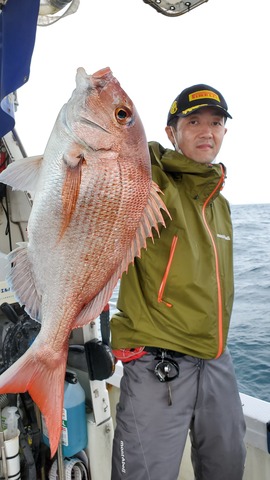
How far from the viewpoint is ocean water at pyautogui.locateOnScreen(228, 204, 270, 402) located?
4771mm

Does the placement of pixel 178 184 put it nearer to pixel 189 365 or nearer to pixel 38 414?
pixel 189 365

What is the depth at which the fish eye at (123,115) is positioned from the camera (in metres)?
1.23

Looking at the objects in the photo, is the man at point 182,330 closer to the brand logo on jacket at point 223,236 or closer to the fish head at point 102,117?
the brand logo on jacket at point 223,236

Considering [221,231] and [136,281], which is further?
[221,231]

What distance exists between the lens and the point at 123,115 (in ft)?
4.07

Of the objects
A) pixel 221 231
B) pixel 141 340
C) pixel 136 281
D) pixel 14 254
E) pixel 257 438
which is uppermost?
pixel 14 254

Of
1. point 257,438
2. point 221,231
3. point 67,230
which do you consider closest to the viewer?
point 67,230

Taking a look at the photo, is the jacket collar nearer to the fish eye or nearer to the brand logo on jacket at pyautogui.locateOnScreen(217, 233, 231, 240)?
the brand logo on jacket at pyautogui.locateOnScreen(217, 233, 231, 240)

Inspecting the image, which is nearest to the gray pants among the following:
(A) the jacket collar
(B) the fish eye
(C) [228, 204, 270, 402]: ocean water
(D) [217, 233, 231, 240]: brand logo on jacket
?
(D) [217, 233, 231, 240]: brand logo on jacket

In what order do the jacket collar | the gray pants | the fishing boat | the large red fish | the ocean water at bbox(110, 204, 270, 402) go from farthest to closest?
the ocean water at bbox(110, 204, 270, 402), the fishing boat, the jacket collar, the gray pants, the large red fish

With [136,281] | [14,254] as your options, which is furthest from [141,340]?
[14,254]

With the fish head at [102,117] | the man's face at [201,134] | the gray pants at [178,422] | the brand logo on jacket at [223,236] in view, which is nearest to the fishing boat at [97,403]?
the gray pants at [178,422]

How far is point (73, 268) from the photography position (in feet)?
4.02

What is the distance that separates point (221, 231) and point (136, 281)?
0.58 m
